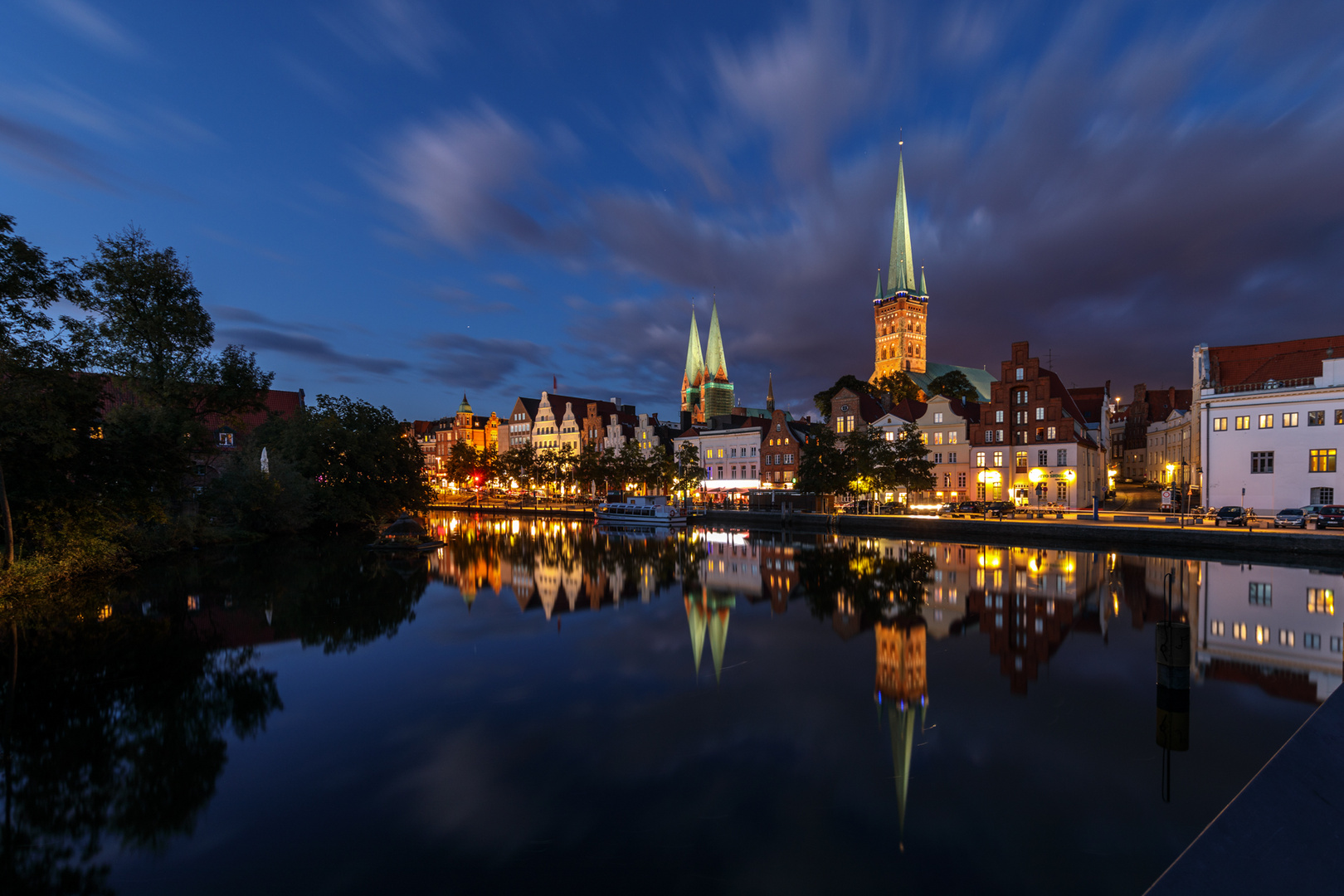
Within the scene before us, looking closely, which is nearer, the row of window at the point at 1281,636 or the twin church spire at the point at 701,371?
the row of window at the point at 1281,636

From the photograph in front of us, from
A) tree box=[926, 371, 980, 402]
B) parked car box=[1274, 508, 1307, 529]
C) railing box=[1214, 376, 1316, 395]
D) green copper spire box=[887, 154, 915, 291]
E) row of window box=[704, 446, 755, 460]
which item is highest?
green copper spire box=[887, 154, 915, 291]

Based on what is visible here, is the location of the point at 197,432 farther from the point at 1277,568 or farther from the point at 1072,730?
the point at 1277,568

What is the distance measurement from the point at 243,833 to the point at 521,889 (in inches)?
159

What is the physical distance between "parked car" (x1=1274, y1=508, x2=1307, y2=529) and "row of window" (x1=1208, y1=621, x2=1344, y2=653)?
28.9 meters

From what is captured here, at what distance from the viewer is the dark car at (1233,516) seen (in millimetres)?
41500

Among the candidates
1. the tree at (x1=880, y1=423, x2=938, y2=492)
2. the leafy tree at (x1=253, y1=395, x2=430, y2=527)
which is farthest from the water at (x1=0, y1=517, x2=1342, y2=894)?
the tree at (x1=880, y1=423, x2=938, y2=492)

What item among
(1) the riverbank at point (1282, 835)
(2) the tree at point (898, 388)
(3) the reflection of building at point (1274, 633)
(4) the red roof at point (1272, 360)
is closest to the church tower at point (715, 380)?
(2) the tree at point (898, 388)

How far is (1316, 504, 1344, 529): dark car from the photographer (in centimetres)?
3897

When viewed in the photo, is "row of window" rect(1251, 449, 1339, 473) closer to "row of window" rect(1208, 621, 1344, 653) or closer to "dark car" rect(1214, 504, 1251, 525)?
"dark car" rect(1214, 504, 1251, 525)

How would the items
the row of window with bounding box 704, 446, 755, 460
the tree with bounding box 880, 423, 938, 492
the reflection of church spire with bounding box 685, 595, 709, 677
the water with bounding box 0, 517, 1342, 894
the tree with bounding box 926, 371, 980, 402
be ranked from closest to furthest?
the water with bounding box 0, 517, 1342, 894, the reflection of church spire with bounding box 685, 595, 709, 677, the tree with bounding box 880, 423, 938, 492, the row of window with bounding box 704, 446, 755, 460, the tree with bounding box 926, 371, 980, 402

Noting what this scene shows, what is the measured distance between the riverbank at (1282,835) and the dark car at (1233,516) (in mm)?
46841

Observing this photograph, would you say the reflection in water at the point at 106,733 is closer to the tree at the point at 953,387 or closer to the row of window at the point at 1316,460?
the row of window at the point at 1316,460

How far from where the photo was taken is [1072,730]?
11.6m

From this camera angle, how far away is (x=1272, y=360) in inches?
2044
